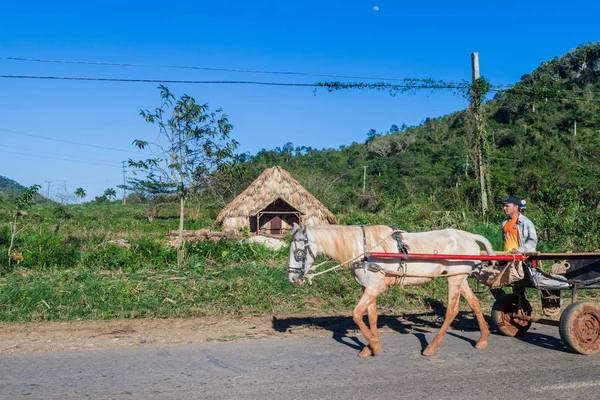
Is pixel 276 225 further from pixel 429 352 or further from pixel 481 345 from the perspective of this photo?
pixel 429 352

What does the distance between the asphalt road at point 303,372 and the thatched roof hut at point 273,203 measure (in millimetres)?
17546

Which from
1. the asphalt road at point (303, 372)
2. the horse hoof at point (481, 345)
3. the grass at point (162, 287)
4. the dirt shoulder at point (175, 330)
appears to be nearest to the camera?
the asphalt road at point (303, 372)

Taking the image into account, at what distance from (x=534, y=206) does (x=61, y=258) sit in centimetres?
1597

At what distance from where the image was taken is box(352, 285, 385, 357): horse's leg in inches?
238

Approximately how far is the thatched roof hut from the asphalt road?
691 inches

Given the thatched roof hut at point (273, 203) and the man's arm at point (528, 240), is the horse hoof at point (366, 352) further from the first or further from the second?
the thatched roof hut at point (273, 203)

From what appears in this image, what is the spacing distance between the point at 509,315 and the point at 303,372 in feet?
11.7

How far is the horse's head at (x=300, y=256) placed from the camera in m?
6.14

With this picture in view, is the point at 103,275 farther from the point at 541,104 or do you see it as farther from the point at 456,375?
the point at 541,104

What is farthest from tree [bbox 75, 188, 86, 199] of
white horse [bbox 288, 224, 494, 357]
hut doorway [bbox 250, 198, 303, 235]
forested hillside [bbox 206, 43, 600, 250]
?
white horse [bbox 288, 224, 494, 357]

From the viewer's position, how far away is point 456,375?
541 centimetres

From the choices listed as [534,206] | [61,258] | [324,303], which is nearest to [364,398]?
[324,303]

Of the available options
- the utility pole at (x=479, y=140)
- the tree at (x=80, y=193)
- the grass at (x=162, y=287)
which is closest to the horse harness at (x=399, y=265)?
the grass at (x=162, y=287)

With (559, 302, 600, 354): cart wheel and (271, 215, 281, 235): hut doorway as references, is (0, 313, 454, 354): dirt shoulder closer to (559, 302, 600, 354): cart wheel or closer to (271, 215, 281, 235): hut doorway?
(559, 302, 600, 354): cart wheel
